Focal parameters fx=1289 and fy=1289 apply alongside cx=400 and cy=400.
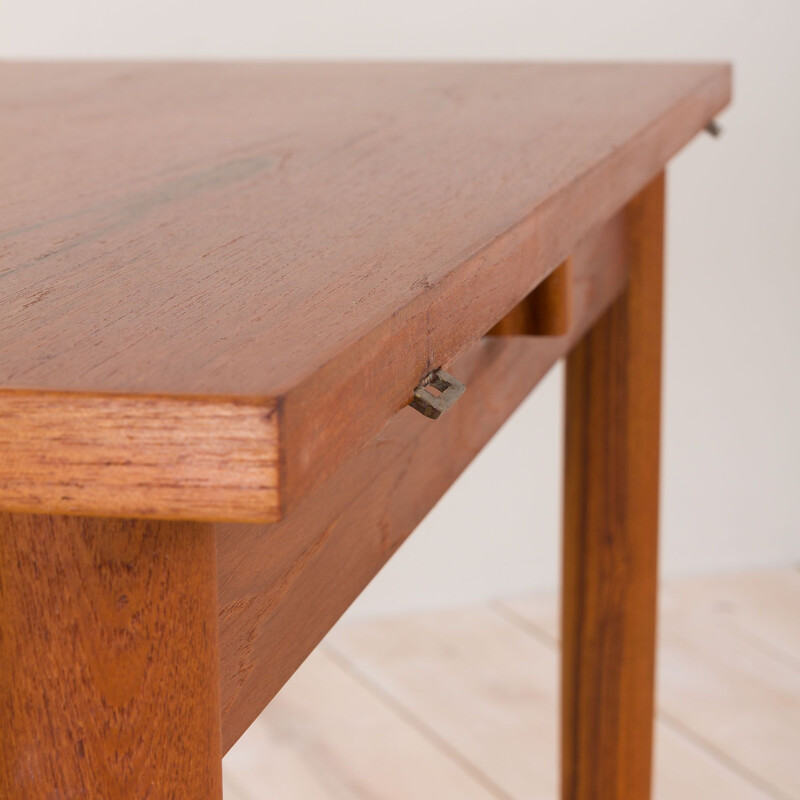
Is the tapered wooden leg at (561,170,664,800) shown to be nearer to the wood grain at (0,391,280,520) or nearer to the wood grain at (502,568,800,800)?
the wood grain at (502,568,800,800)

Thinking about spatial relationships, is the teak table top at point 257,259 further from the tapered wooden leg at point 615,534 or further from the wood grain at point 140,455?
the tapered wooden leg at point 615,534

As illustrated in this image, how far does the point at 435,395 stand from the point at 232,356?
0.28ft

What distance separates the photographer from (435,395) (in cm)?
32

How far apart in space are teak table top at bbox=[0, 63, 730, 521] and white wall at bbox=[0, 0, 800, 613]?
0.96m

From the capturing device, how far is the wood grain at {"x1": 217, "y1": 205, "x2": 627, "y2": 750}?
0.35 metres

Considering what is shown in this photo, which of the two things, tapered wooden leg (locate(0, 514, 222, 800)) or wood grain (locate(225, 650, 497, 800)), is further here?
wood grain (locate(225, 650, 497, 800))

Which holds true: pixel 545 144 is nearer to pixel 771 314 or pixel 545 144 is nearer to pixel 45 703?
pixel 45 703

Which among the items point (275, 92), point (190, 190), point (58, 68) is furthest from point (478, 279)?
point (58, 68)

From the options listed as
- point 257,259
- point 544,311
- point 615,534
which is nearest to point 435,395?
point 257,259

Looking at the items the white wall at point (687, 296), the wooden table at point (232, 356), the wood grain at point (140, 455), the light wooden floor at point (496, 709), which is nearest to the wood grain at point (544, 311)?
the wooden table at point (232, 356)

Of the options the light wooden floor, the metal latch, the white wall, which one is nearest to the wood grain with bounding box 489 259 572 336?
the metal latch

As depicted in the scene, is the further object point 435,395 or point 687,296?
point 687,296

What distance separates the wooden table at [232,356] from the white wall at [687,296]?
96 centimetres

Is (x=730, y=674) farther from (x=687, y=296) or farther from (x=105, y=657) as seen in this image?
(x=105, y=657)
